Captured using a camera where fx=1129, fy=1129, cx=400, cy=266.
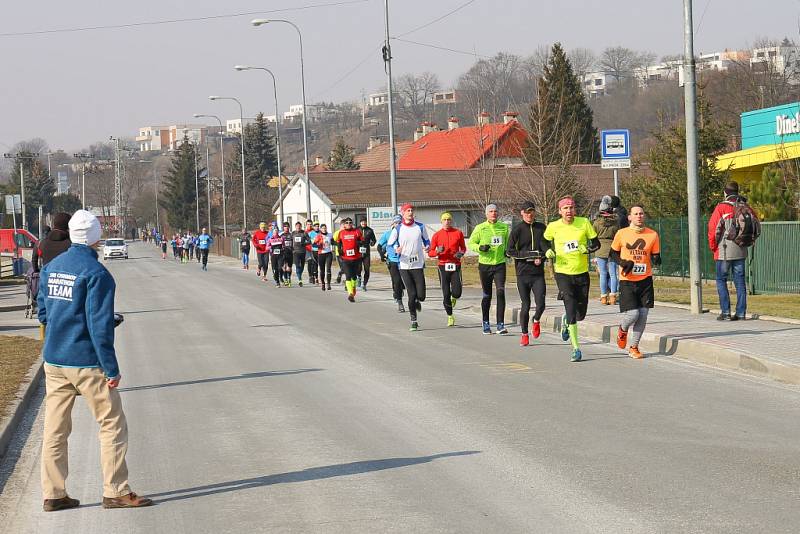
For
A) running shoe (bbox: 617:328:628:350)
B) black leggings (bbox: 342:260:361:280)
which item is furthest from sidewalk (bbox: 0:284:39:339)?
running shoe (bbox: 617:328:628:350)

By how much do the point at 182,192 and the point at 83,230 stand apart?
397ft

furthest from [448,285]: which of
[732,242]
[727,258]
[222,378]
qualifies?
[222,378]

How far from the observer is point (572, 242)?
13516mm

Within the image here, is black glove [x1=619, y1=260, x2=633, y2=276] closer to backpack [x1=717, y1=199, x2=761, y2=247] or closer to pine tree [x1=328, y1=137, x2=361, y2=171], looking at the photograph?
backpack [x1=717, y1=199, x2=761, y2=247]

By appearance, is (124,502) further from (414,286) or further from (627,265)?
(414,286)

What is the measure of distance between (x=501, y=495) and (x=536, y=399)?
3838 millimetres

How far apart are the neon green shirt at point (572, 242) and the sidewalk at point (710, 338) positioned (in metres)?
1.57

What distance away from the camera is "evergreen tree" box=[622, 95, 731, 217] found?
95.9 ft

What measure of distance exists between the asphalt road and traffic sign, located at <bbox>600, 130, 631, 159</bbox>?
21.5 ft

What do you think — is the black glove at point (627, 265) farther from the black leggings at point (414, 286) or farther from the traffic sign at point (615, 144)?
the traffic sign at point (615, 144)

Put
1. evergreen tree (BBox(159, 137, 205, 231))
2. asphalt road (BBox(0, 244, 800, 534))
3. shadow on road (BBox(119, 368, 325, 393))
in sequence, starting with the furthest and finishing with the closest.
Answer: evergreen tree (BBox(159, 137, 205, 231)) → shadow on road (BBox(119, 368, 325, 393)) → asphalt road (BBox(0, 244, 800, 534))

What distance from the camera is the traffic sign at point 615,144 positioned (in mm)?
20984

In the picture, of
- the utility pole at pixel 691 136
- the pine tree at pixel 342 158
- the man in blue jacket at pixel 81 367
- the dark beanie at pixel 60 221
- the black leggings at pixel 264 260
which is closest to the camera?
the man in blue jacket at pixel 81 367

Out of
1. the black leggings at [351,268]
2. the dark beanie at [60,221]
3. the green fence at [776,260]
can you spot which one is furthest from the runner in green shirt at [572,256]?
the black leggings at [351,268]
